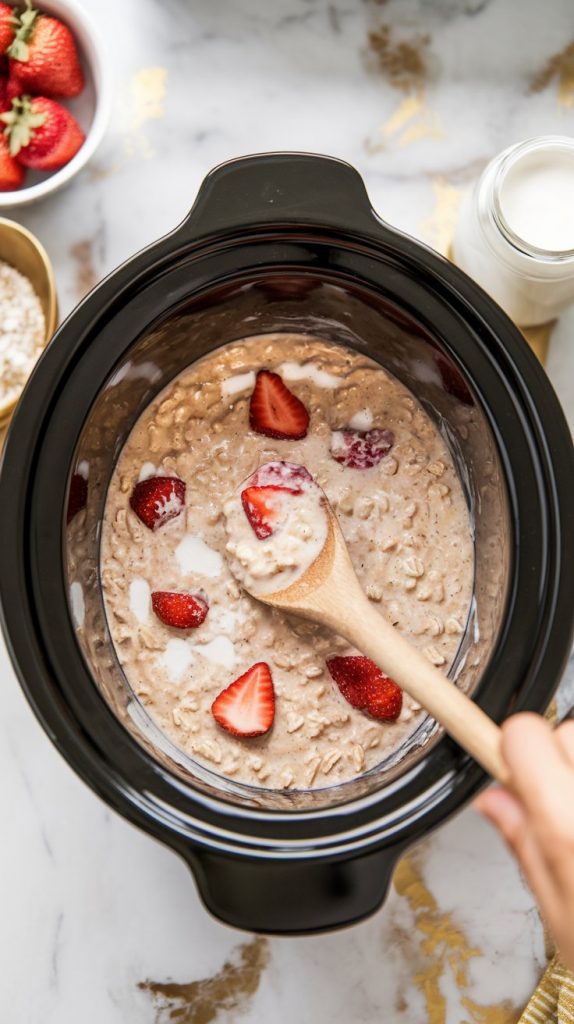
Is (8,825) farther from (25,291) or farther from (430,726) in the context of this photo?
(25,291)

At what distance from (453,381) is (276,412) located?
24 cm

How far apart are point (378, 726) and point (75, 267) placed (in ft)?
2.34

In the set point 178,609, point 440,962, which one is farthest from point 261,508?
point 440,962

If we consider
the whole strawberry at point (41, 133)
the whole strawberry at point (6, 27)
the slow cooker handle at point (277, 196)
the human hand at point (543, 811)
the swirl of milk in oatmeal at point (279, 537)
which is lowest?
the human hand at point (543, 811)

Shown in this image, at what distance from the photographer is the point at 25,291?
126cm

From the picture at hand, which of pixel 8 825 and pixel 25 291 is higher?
pixel 25 291

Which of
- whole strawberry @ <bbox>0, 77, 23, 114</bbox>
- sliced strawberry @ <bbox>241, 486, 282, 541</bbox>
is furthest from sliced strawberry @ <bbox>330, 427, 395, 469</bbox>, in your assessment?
whole strawberry @ <bbox>0, 77, 23, 114</bbox>

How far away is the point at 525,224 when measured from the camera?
3.91ft

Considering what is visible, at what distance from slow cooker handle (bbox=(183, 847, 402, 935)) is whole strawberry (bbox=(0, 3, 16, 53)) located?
0.99 m

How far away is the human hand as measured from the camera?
659 mm

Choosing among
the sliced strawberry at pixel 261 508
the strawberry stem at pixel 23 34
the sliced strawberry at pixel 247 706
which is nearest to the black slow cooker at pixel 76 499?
the sliced strawberry at pixel 247 706

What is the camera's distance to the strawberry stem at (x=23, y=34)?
1.21 meters

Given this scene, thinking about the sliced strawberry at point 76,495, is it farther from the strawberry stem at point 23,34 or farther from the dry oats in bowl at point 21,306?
the strawberry stem at point 23,34

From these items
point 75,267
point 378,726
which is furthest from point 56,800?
point 75,267
